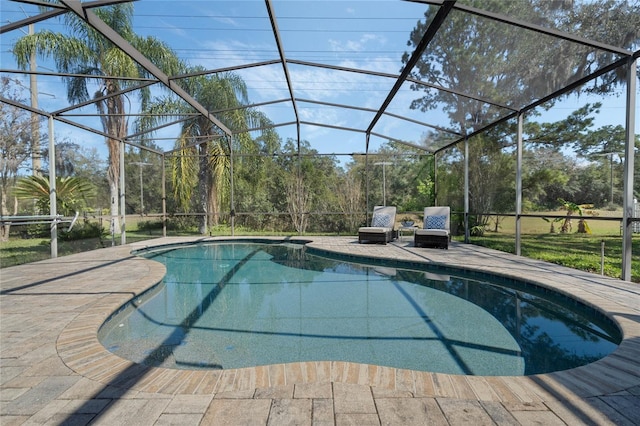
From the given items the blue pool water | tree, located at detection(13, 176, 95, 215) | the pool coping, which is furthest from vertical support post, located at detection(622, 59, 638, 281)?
tree, located at detection(13, 176, 95, 215)

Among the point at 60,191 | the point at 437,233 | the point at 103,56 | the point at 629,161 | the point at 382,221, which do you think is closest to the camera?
the point at 629,161

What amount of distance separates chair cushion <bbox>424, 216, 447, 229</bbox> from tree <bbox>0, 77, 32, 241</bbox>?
13.8 meters

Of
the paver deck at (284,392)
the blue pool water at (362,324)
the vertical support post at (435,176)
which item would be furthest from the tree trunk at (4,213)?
the vertical support post at (435,176)

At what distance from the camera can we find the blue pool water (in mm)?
2832

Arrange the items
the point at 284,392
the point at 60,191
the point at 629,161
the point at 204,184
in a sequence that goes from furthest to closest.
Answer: the point at 204,184 < the point at 60,191 < the point at 629,161 < the point at 284,392

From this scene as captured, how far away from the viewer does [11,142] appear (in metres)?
11.5

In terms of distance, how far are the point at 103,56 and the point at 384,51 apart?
10287 millimetres

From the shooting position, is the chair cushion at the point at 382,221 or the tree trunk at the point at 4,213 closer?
the chair cushion at the point at 382,221

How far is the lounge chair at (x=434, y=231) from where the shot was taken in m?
8.05

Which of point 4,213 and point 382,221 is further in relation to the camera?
point 4,213

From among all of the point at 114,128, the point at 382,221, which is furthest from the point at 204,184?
the point at 382,221

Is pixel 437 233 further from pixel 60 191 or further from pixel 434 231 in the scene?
pixel 60 191

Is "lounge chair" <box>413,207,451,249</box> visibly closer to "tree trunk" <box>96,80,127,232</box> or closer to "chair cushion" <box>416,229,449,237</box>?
"chair cushion" <box>416,229,449,237</box>

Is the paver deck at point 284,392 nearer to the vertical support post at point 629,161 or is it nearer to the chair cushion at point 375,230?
the vertical support post at point 629,161
